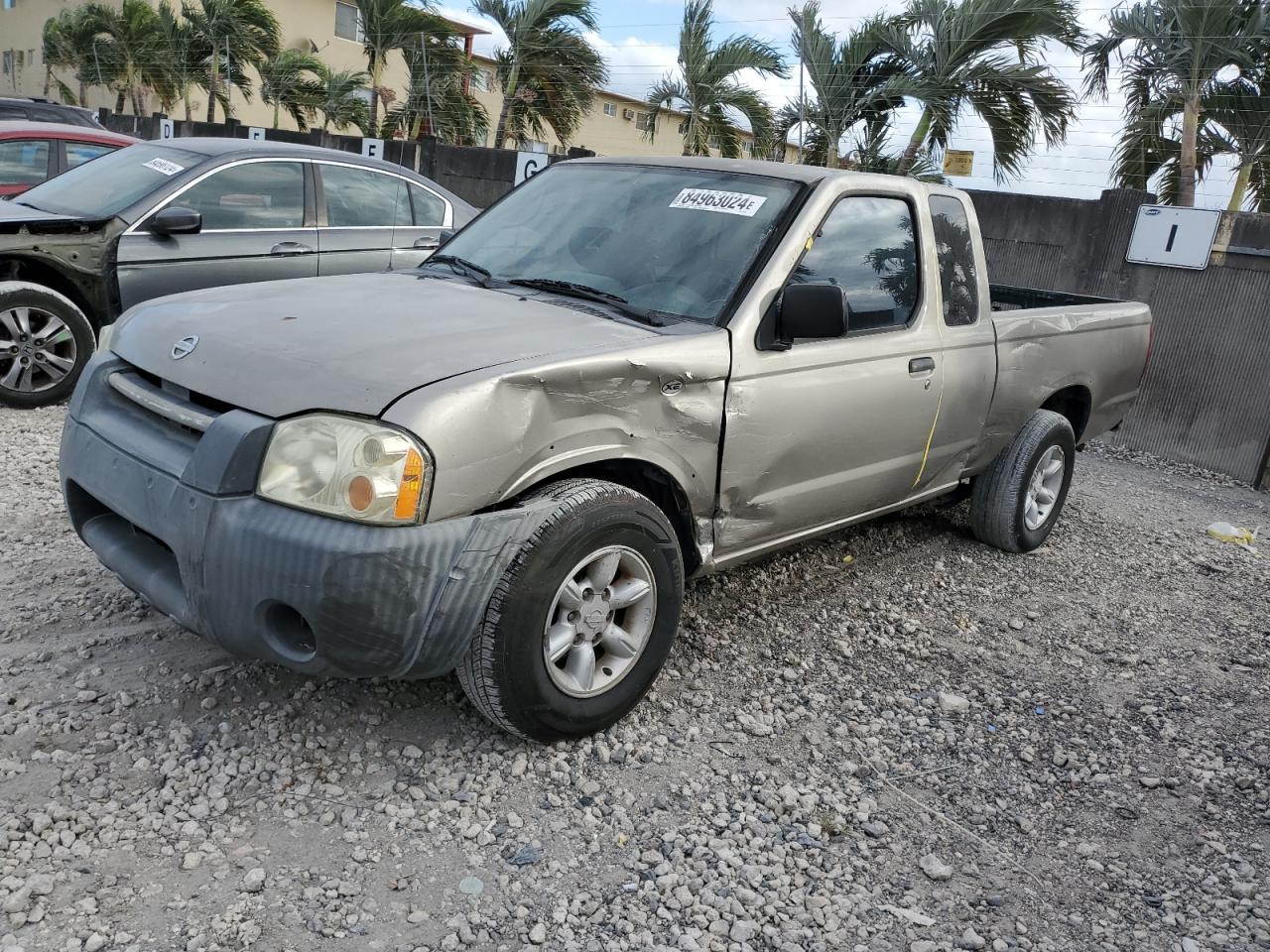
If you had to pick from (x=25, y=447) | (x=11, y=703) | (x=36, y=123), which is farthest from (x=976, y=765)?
(x=36, y=123)

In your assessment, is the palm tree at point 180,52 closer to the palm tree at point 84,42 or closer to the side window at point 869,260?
the palm tree at point 84,42

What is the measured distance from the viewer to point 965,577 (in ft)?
17.7

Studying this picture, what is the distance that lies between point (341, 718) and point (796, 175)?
255 centimetres

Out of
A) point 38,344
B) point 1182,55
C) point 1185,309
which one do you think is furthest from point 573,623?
point 1182,55

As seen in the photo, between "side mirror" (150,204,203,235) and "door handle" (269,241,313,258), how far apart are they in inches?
23.2

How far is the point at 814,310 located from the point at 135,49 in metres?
32.0

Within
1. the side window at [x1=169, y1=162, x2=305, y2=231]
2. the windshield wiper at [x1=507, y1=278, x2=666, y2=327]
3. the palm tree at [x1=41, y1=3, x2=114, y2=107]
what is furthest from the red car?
the palm tree at [x1=41, y1=3, x2=114, y2=107]

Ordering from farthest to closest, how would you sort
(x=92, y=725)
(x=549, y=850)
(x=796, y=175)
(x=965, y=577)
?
(x=965, y=577), (x=796, y=175), (x=92, y=725), (x=549, y=850)

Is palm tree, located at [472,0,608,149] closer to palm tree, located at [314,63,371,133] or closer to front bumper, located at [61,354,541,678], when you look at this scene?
palm tree, located at [314,63,371,133]

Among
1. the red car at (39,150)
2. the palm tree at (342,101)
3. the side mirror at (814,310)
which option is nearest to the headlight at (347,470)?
the side mirror at (814,310)

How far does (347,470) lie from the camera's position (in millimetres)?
2816

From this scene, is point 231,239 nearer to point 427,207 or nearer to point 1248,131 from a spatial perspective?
point 427,207

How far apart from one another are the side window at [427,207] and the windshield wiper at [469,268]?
379cm

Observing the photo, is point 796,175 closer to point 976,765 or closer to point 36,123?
point 976,765
